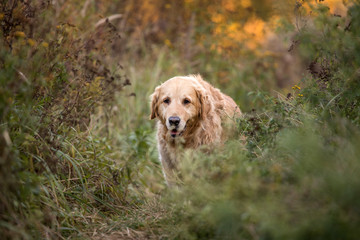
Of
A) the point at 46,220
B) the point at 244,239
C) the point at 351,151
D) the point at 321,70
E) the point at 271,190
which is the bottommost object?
the point at 46,220

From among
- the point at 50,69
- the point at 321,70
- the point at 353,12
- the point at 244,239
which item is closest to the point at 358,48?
the point at 353,12

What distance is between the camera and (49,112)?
379cm

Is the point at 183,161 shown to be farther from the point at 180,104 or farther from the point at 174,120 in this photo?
the point at 180,104

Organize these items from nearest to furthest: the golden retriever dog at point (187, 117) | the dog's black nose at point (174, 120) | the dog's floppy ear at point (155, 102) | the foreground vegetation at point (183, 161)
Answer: the foreground vegetation at point (183, 161) → the dog's black nose at point (174, 120) → the golden retriever dog at point (187, 117) → the dog's floppy ear at point (155, 102)

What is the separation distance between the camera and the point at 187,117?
→ 431 centimetres

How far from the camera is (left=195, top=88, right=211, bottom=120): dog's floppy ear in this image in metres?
4.50

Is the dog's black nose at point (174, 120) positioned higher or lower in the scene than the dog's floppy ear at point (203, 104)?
lower

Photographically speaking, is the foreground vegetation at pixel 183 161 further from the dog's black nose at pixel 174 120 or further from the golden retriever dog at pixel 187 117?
the dog's black nose at pixel 174 120

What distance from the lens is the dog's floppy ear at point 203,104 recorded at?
177 inches

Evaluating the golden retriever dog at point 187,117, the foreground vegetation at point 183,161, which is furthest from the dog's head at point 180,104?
the foreground vegetation at point 183,161

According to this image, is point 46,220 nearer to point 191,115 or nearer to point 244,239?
point 244,239

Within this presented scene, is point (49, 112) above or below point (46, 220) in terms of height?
above

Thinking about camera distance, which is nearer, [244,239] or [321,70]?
[244,239]

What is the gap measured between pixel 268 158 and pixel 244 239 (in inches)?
34.0
